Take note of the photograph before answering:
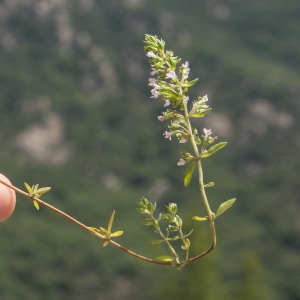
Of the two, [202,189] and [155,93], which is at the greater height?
[155,93]

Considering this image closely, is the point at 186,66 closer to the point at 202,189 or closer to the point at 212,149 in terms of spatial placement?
the point at 212,149

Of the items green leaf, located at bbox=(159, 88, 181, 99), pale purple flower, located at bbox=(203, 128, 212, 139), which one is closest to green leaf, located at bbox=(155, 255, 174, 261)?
pale purple flower, located at bbox=(203, 128, 212, 139)

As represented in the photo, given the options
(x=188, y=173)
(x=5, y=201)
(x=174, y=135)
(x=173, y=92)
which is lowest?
(x=5, y=201)

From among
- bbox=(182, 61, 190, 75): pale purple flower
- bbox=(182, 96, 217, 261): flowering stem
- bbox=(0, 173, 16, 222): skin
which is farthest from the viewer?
bbox=(0, 173, 16, 222): skin

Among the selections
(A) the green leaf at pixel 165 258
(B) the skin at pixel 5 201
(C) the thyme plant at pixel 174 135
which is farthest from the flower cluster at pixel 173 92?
(B) the skin at pixel 5 201

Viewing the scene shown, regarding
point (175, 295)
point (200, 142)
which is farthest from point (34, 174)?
point (200, 142)

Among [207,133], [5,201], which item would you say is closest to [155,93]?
[207,133]

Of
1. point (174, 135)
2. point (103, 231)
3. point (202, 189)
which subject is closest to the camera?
point (202, 189)

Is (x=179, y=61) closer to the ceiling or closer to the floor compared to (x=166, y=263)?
closer to the ceiling

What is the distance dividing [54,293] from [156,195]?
54637mm

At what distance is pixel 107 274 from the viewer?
160 m

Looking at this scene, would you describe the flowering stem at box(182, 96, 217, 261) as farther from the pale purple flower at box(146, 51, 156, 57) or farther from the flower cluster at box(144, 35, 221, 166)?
the pale purple flower at box(146, 51, 156, 57)

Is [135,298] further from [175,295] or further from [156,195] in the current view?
[175,295]

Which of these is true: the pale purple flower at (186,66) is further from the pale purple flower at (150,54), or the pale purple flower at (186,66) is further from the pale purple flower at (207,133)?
the pale purple flower at (207,133)
